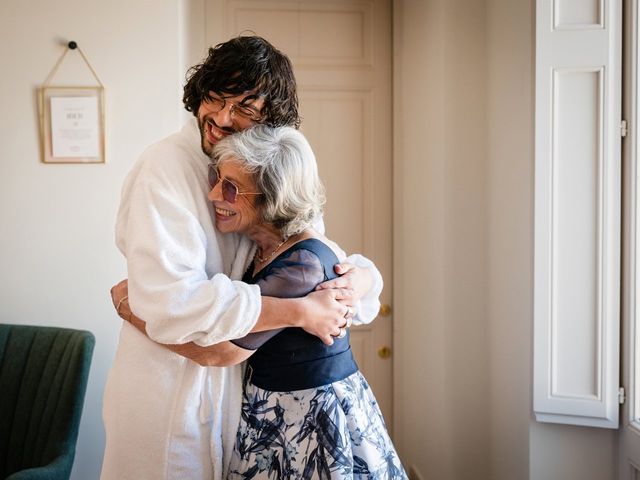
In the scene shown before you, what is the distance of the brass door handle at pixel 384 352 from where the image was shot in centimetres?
289

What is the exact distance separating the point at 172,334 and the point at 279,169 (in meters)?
0.38

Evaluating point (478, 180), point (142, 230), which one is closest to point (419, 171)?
point (478, 180)

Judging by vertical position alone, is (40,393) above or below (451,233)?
below

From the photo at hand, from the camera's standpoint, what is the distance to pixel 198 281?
3.62ft

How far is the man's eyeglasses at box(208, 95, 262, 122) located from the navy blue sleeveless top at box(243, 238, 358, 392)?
0.28 meters

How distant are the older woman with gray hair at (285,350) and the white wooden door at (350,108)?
159 centimetres

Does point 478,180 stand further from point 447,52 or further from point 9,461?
point 9,461

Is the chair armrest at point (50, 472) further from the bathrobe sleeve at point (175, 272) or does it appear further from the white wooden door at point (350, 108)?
the white wooden door at point (350, 108)

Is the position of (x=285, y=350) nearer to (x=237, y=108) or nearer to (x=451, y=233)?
(x=237, y=108)

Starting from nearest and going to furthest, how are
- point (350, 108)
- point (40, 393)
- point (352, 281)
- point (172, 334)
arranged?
point (172, 334) → point (352, 281) → point (40, 393) → point (350, 108)

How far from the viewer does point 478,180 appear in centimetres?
226

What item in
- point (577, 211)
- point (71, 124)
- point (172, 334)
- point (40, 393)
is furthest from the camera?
point (71, 124)

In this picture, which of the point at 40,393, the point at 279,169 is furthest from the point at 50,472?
the point at 279,169

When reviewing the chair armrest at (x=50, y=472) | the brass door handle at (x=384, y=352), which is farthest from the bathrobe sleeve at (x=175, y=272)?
the brass door handle at (x=384, y=352)
